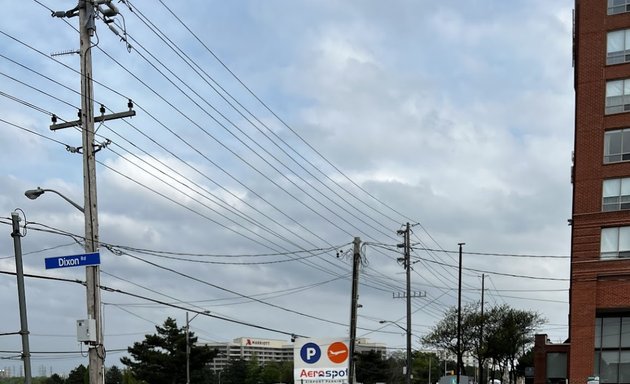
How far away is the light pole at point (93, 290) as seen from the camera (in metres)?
18.5

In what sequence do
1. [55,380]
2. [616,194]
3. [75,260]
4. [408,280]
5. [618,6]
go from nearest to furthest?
[75,260] < [616,194] < [618,6] < [408,280] < [55,380]

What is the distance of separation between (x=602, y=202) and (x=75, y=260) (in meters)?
34.5

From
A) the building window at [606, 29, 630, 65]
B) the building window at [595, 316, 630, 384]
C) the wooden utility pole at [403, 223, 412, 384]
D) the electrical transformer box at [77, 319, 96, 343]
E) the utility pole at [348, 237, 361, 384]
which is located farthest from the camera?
the wooden utility pole at [403, 223, 412, 384]

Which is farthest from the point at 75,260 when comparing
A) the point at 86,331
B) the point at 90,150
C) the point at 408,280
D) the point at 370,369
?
the point at 370,369

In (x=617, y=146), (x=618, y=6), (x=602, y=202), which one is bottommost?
(x=602, y=202)

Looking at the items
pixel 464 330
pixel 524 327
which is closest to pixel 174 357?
pixel 464 330

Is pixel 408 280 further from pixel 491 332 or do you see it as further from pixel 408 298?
pixel 491 332

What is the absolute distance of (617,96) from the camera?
146 ft

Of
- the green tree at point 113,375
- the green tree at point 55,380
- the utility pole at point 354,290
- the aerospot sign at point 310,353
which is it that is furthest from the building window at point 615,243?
the green tree at point 113,375

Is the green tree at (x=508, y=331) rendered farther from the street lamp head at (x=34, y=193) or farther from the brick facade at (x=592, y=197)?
the street lamp head at (x=34, y=193)

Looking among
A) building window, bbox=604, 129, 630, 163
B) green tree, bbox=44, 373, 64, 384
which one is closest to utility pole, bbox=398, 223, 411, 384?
building window, bbox=604, 129, 630, 163

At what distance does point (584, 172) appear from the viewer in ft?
147

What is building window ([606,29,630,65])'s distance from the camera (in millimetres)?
44688

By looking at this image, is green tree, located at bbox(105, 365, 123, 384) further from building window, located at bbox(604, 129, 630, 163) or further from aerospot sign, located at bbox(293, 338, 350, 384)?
aerospot sign, located at bbox(293, 338, 350, 384)
